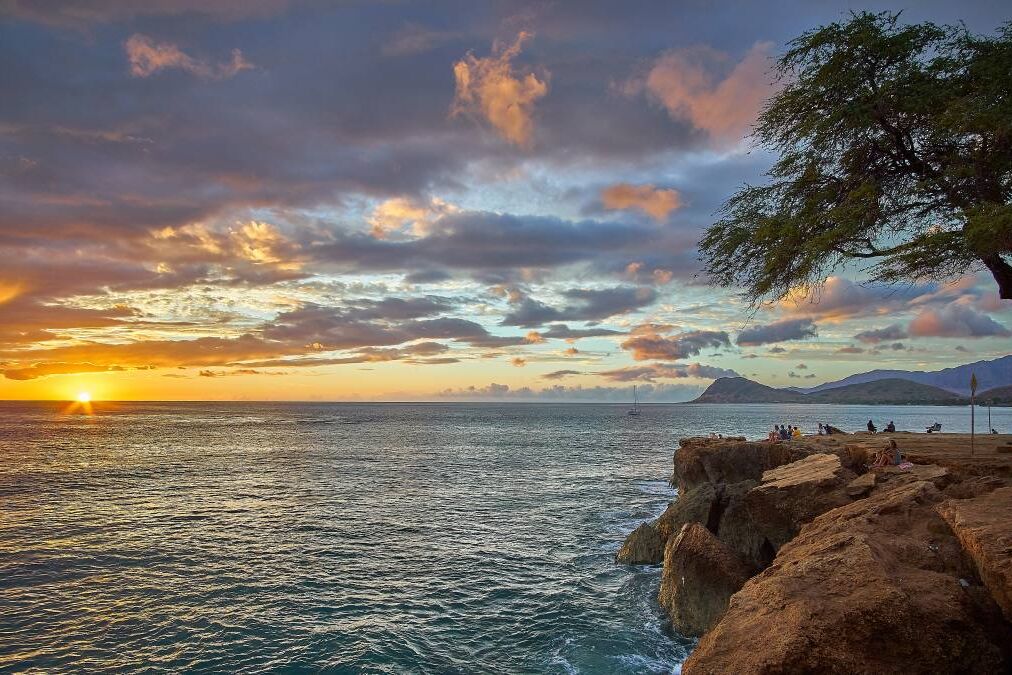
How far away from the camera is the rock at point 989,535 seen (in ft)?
25.6

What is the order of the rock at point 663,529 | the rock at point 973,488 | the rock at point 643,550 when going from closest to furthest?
the rock at point 973,488, the rock at point 663,529, the rock at point 643,550

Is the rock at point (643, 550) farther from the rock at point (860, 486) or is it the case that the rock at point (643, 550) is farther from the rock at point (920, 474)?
the rock at point (860, 486)

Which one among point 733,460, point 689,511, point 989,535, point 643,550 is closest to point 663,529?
point 643,550

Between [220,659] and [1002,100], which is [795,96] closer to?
[1002,100]

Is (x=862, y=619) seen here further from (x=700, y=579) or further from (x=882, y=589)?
(x=700, y=579)

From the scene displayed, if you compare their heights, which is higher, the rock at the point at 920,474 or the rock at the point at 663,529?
the rock at the point at 920,474

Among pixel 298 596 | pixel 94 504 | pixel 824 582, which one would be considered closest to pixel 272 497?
pixel 94 504

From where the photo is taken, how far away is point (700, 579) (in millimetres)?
16469

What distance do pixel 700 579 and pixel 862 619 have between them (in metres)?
9.23

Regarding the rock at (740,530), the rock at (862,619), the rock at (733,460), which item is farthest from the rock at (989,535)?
the rock at (733,460)

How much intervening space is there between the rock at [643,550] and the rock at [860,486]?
10564 mm

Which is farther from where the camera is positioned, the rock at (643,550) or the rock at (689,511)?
the rock at (643,550)

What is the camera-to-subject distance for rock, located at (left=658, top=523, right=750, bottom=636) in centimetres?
1595

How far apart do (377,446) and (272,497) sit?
143 feet
